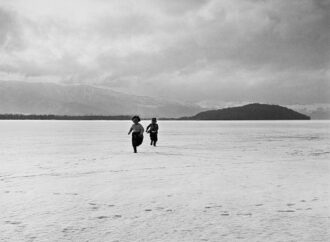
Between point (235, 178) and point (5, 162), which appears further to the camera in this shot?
point (5, 162)

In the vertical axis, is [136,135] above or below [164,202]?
above

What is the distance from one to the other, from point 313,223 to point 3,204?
462cm

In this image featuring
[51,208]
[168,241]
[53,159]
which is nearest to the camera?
[168,241]

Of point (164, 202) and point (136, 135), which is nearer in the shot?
point (164, 202)

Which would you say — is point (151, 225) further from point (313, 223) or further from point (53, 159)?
point (53, 159)

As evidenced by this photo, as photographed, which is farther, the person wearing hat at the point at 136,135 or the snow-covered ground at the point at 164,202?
the person wearing hat at the point at 136,135

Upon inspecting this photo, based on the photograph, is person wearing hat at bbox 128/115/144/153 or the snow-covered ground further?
person wearing hat at bbox 128/115/144/153

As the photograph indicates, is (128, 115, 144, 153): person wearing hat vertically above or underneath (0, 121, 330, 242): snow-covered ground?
above

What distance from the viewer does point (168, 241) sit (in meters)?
4.32

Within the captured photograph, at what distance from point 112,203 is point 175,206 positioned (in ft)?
3.39

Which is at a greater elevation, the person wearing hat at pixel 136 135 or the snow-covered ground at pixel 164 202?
the person wearing hat at pixel 136 135

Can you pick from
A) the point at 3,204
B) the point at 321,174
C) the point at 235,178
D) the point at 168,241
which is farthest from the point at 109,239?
the point at 321,174

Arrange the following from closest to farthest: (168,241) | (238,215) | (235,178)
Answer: (168,241) → (238,215) → (235,178)

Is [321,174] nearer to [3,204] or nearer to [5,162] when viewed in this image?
[3,204]
